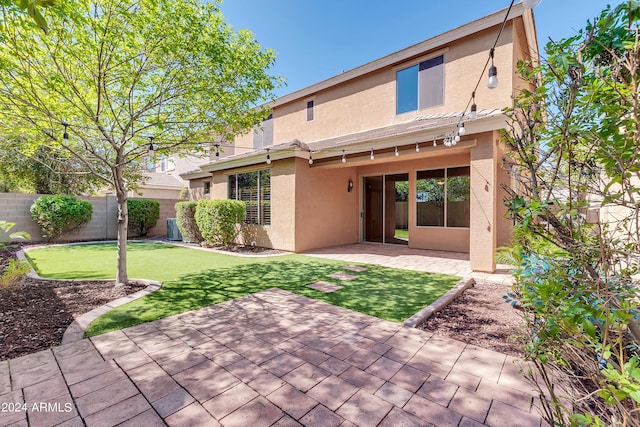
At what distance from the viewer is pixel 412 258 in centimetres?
853

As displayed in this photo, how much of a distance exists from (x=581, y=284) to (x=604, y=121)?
0.85 m

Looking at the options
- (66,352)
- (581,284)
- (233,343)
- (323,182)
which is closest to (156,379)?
(233,343)

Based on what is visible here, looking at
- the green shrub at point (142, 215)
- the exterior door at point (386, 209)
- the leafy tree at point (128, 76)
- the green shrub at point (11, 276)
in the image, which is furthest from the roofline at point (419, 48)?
the green shrub at point (142, 215)

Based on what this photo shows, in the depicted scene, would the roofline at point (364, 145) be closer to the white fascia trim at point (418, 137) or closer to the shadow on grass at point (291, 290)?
the white fascia trim at point (418, 137)

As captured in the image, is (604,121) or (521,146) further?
(521,146)

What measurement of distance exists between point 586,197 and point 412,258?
7.17 m

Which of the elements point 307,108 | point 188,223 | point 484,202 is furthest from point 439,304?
point 188,223

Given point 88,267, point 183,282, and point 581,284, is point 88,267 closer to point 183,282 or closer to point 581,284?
point 183,282

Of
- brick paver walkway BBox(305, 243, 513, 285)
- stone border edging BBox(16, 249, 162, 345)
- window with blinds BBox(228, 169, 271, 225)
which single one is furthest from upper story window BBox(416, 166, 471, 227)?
stone border edging BBox(16, 249, 162, 345)

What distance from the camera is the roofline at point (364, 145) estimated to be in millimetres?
6426

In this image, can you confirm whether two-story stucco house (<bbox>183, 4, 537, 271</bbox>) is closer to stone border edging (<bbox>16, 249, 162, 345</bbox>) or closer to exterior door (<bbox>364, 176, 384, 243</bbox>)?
exterior door (<bbox>364, 176, 384, 243</bbox>)

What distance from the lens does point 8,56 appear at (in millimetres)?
4070

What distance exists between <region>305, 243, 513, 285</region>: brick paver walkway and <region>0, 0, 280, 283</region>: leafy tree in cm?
510

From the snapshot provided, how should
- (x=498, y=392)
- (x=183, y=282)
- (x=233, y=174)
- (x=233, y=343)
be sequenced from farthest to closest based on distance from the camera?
(x=233, y=174) → (x=183, y=282) → (x=233, y=343) → (x=498, y=392)
